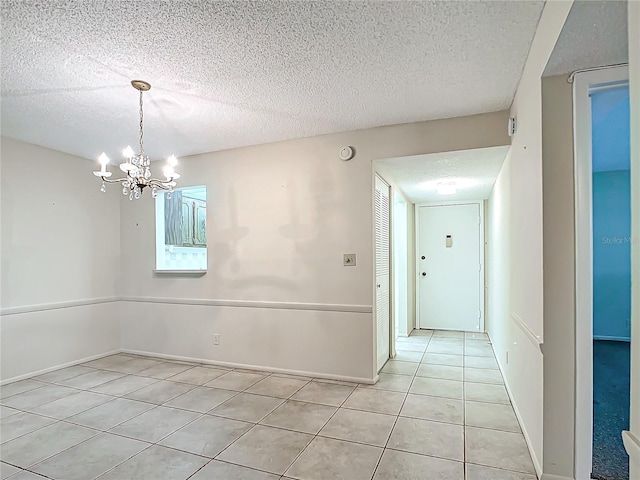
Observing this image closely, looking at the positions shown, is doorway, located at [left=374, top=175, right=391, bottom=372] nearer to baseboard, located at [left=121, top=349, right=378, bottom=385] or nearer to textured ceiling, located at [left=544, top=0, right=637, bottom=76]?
baseboard, located at [left=121, top=349, right=378, bottom=385]

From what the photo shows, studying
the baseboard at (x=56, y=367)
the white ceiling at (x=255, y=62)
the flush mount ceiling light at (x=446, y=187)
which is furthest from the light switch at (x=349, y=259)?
the baseboard at (x=56, y=367)

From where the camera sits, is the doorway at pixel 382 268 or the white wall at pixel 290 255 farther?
the doorway at pixel 382 268

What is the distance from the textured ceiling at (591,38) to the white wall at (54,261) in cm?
470

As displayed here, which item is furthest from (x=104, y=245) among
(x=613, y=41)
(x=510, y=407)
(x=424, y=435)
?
(x=613, y=41)

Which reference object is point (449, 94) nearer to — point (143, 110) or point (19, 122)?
A: point (143, 110)

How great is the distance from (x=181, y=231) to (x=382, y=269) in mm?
2649

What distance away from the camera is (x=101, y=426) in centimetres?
264

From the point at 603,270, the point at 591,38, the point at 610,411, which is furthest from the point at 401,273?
the point at 591,38

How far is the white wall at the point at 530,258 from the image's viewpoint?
1.84m

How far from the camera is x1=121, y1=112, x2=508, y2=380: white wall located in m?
3.43

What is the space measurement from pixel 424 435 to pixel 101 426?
7.65ft

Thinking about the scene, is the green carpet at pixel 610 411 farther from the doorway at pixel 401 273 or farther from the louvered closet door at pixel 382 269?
the doorway at pixel 401 273

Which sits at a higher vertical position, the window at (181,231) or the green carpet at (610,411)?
the window at (181,231)

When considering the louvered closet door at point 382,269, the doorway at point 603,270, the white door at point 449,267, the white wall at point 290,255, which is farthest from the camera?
the white door at point 449,267
